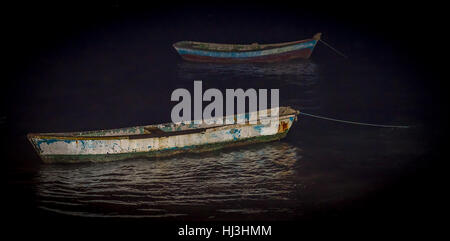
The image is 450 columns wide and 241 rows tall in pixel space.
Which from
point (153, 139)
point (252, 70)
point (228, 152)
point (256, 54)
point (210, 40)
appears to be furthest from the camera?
point (210, 40)

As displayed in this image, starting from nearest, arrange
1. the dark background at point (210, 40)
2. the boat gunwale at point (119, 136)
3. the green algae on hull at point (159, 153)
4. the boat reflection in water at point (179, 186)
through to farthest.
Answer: the dark background at point (210, 40)
the boat reflection in water at point (179, 186)
the boat gunwale at point (119, 136)
the green algae on hull at point (159, 153)

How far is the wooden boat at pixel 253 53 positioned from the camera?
22.2 meters

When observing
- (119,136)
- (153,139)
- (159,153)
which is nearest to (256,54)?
(159,153)

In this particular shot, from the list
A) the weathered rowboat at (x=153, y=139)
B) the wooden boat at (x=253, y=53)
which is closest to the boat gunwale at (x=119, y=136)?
the weathered rowboat at (x=153, y=139)

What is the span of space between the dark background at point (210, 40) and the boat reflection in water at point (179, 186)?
461 millimetres

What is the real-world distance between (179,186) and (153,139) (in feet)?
5.34

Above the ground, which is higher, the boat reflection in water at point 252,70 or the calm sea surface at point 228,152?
the boat reflection in water at point 252,70

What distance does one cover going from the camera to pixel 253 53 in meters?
22.2

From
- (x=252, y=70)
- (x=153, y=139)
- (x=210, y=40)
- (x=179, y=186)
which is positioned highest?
(x=210, y=40)

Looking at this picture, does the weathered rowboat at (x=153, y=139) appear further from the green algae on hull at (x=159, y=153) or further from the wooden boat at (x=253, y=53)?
the wooden boat at (x=253, y=53)

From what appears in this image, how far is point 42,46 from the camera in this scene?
1011 inches

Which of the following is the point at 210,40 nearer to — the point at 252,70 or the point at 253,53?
the point at 253,53
